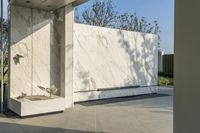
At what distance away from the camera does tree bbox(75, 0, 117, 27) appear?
13922 millimetres

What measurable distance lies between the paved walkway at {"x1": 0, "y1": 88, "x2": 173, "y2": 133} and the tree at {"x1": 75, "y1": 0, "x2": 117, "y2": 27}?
8.15 m

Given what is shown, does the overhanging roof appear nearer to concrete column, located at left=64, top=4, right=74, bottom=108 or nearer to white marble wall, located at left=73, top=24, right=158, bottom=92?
concrete column, located at left=64, top=4, right=74, bottom=108

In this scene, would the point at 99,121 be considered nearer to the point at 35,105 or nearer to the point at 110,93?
the point at 35,105

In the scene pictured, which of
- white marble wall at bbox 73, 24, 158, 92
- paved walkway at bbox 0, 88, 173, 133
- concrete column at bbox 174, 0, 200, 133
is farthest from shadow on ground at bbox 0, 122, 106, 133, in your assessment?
white marble wall at bbox 73, 24, 158, 92

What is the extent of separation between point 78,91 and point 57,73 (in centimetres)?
104

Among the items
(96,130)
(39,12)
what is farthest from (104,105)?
(39,12)

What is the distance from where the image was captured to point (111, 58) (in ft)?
27.0

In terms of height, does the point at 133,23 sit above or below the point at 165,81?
above

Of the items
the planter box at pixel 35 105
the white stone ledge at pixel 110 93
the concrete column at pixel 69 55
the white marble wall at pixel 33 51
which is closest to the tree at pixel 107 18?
the white stone ledge at pixel 110 93

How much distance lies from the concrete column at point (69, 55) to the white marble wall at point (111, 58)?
0.73 meters

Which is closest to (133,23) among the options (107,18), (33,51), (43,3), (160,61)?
(107,18)

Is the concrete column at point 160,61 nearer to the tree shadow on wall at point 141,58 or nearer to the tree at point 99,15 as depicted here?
the tree at point 99,15

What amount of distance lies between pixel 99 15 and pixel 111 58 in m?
6.46

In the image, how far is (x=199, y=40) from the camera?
7.98ft
